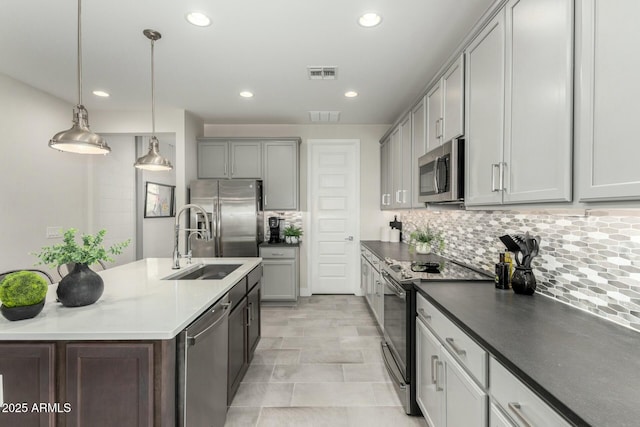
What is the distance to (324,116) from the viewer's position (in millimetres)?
4574

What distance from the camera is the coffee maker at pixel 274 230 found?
15.6ft

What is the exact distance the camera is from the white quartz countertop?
47.4 inches

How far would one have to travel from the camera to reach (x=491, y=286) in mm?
1957

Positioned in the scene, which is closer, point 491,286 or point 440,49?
point 491,286

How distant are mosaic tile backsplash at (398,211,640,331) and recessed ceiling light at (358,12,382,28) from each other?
1.68 m

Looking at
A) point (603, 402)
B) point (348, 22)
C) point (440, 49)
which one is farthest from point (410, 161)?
point (603, 402)

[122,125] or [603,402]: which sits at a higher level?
[122,125]

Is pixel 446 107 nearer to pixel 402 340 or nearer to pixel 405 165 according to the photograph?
pixel 405 165

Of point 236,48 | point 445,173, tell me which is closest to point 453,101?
point 445,173

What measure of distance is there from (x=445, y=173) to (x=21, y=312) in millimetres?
2468

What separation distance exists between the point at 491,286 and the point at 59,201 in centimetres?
488

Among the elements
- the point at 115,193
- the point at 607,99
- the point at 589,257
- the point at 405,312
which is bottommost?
the point at 405,312

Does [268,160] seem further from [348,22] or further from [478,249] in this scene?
[478,249]

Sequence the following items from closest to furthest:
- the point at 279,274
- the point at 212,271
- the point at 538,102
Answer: the point at 538,102
the point at 212,271
the point at 279,274
